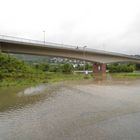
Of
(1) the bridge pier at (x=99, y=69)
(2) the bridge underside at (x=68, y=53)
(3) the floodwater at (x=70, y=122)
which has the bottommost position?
(3) the floodwater at (x=70, y=122)

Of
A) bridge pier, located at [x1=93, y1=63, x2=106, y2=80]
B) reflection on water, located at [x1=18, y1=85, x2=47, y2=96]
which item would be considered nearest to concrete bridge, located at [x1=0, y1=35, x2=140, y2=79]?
bridge pier, located at [x1=93, y1=63, x2=106, y2=80]

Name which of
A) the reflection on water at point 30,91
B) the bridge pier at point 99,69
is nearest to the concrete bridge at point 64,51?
the bridge pier at point 99,69

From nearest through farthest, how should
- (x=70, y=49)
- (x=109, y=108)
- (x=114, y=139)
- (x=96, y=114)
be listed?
(x=114, y=139) → (x=96, y=114) → (x=109, y=108) → (x=70, y=49)

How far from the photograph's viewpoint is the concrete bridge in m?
36.1

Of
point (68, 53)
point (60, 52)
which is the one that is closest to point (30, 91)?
point (60, 52)

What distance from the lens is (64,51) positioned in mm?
45094

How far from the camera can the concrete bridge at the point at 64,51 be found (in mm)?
36144

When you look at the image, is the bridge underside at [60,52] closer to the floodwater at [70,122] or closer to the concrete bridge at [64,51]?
the concrete bridge at [64,51]

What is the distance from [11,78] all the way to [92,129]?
23066 millimetres

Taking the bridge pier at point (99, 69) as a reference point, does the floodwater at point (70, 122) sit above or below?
below

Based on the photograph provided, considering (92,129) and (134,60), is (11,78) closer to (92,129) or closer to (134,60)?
(92,129)

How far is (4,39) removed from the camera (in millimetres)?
34250

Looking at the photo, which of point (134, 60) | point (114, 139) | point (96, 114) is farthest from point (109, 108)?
point (134, 60)

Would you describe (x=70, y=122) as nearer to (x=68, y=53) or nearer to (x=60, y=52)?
(x=60, y=52)
